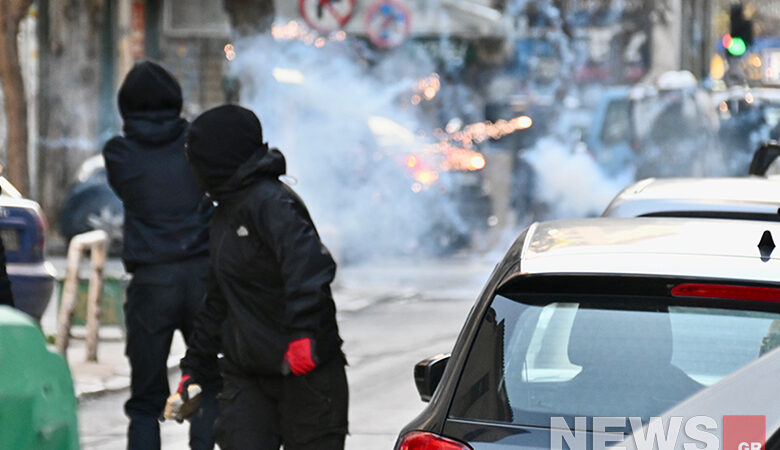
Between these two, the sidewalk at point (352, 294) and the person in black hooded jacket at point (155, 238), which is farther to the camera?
the sidewalk at point (352, 294)

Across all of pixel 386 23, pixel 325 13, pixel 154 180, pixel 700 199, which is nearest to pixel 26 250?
pixel 154 180

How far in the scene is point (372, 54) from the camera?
2828cm

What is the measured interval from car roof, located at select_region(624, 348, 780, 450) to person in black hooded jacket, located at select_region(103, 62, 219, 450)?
396 centimetres

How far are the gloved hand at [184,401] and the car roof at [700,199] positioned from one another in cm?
180

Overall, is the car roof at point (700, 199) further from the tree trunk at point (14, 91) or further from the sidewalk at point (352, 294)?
the tree trunk at point (14, 91)

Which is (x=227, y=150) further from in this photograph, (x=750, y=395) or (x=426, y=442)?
(x=750, y=395)

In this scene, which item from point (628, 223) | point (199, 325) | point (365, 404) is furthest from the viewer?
point (365, 404)

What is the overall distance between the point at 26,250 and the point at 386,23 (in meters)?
9.82

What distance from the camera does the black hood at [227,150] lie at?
5176 millimetres

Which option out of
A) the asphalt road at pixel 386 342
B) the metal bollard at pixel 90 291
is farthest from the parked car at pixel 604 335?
the metal bollard at pixel 90 291

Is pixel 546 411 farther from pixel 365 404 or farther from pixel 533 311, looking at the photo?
pixel 365 404

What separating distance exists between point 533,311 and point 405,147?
15021 mm

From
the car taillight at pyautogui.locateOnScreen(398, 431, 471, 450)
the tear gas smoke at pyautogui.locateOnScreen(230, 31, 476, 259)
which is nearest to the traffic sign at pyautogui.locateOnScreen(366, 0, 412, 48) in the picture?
the tear gas smoke at pyautogui.locateOnScreen(230, 31, 476, 259)

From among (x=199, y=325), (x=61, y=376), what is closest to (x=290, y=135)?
(x=199, y=325)
